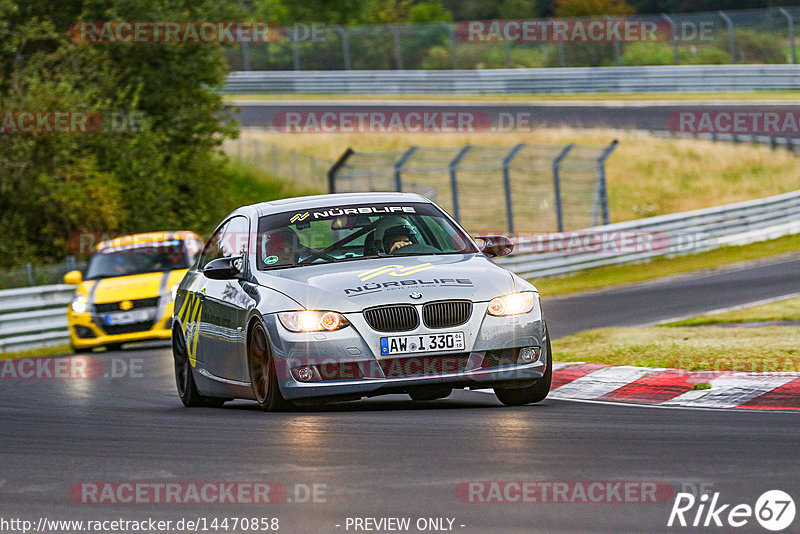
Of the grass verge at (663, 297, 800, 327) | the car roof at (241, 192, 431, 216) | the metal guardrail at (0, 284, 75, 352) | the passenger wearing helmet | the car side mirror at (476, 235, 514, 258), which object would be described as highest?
the car roof at (241, 192, 431, 216)

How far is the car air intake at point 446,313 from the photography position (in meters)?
9.00

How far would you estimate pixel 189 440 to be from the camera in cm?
829

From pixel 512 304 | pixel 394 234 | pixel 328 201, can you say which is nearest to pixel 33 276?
pixel 328 201

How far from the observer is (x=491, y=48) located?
156 ft

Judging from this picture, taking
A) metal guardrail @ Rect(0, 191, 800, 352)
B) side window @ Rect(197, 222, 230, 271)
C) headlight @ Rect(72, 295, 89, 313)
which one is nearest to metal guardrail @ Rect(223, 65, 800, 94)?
metal guardrail @ Rect(0, 191, 800, 352)

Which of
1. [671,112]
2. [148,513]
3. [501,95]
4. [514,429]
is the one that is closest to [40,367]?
[514,429]

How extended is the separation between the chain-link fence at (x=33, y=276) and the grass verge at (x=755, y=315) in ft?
35.2

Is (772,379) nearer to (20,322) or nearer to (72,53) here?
(20,322)

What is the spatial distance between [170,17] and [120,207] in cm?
503

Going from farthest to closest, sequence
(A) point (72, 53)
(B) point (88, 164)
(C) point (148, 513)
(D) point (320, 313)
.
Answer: (A) point (72, 53) < (B) point (88, 164) < (D) point (320, 313) < (C) point (148, 513)

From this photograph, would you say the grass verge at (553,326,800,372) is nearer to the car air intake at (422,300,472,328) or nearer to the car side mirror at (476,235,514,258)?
the car side mirror at (476,235,514,258)

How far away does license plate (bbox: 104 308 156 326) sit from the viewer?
760 inches

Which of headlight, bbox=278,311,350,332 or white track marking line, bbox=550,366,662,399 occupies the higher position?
headlight, bbox=278,311,350,332

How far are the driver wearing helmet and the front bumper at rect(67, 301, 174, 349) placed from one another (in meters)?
9.35
